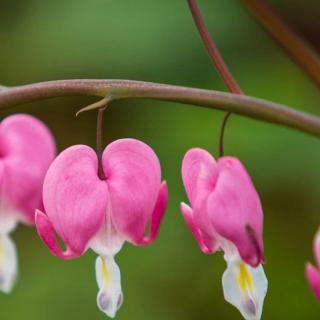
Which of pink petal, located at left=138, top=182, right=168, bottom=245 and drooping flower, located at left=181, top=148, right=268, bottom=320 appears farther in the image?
pink petal, located at left=138, top=182, right=168, bottom=245

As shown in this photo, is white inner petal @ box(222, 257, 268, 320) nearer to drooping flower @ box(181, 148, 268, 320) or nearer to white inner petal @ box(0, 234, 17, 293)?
drooping flower @ box(181, 148, 268, 320)

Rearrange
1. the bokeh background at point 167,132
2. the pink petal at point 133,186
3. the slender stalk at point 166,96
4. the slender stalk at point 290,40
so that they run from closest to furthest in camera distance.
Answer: the slender stalk at point 166,96 < the pink petal at point 133,186 < the slender stalk at point 290,40 < the bokeh background at point 167,132

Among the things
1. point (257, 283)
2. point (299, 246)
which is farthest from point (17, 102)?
point (299, 246)

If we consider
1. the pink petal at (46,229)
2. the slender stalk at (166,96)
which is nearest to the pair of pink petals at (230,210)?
the slender stalk at (166,96)

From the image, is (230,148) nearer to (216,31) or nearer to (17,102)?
(216,31)

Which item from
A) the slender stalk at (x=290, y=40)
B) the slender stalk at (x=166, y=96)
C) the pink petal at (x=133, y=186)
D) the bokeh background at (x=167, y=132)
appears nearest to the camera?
the slender stalk at (x=166, y=96)

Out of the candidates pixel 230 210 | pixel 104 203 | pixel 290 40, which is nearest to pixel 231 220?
pixel 230 210

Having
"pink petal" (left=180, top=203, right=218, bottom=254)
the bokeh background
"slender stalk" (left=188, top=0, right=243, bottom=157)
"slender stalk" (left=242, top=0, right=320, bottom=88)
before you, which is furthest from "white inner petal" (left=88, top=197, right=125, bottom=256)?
the bokeh background

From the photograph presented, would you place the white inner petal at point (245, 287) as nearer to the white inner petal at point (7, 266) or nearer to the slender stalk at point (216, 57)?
the slender stalk at point (216, 57)
